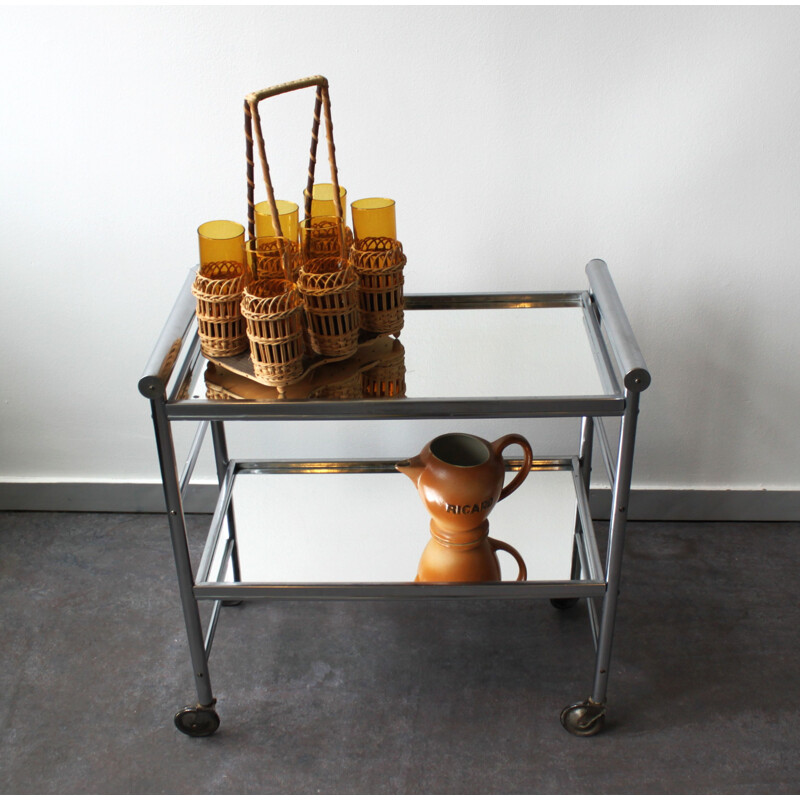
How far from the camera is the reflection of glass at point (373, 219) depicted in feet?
5.19

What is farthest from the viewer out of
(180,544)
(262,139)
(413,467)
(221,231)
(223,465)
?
(223,465)

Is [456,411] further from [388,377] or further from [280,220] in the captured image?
[280,220]

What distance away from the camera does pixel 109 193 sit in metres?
2.03

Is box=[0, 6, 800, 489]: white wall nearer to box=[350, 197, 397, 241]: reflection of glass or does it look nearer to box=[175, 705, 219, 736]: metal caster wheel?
box=[350, 197, 397, 241]: reflection of glass

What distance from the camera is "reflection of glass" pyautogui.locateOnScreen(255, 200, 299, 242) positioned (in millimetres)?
1570

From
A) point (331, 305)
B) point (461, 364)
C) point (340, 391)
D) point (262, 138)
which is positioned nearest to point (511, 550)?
point (461, 364)

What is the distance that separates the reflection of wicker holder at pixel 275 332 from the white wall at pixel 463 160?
607 millimetres

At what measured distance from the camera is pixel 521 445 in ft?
5.85

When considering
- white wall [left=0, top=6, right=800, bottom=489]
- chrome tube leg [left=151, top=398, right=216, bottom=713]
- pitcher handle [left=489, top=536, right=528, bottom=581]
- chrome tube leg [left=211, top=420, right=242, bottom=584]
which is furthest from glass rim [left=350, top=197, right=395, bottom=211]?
pitcher handle [left=489, top=536, right=528, bottom=581]

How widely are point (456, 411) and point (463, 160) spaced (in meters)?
0.71

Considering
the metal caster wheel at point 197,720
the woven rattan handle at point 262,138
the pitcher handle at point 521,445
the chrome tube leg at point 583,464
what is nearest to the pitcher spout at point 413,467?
the pitcher handle at point 521,445

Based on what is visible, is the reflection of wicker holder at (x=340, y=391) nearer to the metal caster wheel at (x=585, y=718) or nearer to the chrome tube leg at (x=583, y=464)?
the chrome tube leg at (x=583, y=464)

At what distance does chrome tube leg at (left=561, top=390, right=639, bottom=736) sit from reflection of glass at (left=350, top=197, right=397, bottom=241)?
51 cm

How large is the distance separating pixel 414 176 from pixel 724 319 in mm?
800
